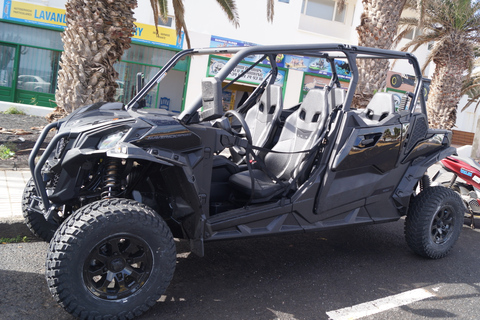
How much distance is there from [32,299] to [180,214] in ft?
3.89

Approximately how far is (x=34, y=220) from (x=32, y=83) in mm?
15001

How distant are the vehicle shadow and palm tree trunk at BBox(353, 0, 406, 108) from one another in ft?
18.8

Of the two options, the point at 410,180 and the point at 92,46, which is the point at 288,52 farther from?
the point at 92,46

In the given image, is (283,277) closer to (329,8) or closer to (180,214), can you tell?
(180,214)

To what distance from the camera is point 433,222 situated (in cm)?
487

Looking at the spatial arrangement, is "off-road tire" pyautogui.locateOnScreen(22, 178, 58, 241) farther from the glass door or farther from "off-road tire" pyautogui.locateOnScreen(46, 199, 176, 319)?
the glass door

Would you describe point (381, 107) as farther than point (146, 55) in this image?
No

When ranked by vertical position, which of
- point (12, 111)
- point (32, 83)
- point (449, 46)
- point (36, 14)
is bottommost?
point (12, 111)

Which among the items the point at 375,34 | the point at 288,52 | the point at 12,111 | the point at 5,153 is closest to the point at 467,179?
the point at 288,52

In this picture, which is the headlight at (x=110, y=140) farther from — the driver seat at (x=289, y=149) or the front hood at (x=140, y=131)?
the driver seat at (x=289, y=149)

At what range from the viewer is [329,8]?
21922 millimetres

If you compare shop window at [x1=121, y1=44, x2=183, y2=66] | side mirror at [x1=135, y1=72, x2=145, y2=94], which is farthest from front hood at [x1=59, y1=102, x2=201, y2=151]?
shop window at [x1=121, y1=44, x2=183, y2=66]

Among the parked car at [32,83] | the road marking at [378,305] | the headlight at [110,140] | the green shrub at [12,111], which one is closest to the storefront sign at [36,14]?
the parked car at [32,83]

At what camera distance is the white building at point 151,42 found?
1647cm
